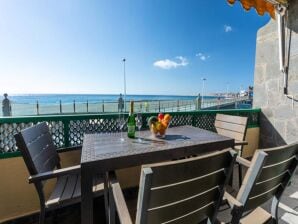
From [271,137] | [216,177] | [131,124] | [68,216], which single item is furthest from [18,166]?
[271,137]

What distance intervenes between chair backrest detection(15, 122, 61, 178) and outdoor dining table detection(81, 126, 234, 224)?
13.9 inches

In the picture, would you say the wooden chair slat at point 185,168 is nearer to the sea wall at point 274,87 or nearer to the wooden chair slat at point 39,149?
the wooden chair slat at point 39,149

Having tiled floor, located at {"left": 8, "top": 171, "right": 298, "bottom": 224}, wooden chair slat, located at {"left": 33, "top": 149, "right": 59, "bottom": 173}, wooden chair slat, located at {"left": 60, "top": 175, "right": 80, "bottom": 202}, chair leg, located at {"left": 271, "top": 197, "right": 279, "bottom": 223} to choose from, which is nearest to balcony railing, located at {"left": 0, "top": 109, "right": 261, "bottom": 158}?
wooden chair slat, located at {"left": 33, "top": 149, "right": 59, "bottom": 173}

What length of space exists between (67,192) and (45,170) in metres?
0.26

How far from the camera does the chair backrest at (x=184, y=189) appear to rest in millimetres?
659

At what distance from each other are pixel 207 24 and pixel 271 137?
9413 millimetres

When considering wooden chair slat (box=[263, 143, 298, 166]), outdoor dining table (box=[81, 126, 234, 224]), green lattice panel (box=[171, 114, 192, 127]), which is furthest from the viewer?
green lattice panel (box=[171, 114, 192, 127])

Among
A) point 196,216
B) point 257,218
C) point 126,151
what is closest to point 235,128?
point 257,218

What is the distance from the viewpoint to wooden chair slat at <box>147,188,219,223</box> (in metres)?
0.72

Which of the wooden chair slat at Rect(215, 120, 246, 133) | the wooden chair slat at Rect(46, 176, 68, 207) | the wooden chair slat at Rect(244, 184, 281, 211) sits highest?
the wooden chair slat at Rect(215, 120, 246, 133)

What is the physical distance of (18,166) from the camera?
186 centimetres

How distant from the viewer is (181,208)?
0.79m

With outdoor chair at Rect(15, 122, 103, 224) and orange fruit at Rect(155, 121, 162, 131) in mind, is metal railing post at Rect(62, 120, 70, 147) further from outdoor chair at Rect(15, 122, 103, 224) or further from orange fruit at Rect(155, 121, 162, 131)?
orange fruit at Rect(155, 121, 162, 131)

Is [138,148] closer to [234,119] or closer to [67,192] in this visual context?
[67,192]
